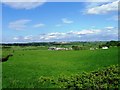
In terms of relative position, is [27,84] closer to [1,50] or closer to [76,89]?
[76,89]

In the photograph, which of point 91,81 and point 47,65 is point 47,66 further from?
point 91,81

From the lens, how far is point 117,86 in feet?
32.6

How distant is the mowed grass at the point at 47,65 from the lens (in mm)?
10197

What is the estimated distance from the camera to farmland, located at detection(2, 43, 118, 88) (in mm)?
10119

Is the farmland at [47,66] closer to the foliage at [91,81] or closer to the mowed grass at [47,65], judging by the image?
the mowed grass at [47,65]

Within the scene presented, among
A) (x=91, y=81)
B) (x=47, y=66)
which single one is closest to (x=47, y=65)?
(x=47, y=66)

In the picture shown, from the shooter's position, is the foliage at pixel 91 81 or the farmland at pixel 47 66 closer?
the foliage at pixel 91 81

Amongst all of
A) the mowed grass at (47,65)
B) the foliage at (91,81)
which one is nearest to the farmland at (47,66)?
the mowed grass at (47,65)

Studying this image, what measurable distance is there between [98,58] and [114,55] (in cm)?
80

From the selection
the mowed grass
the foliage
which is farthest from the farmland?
the foliage

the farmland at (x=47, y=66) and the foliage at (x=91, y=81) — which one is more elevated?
the farmland at (x=47, y=66)

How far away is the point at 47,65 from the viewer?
11430 mm

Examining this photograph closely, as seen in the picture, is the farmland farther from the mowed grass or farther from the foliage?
the foliage

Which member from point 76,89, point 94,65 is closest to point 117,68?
point 94,65
